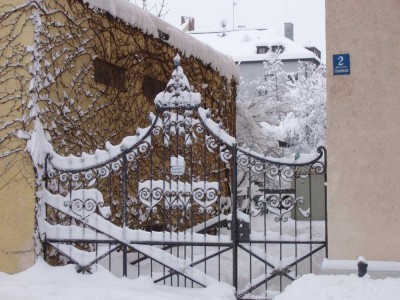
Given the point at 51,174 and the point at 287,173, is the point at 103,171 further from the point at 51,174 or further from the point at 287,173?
the point at 287,173

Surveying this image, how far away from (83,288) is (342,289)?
2889mm

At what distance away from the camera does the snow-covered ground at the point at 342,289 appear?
561 centimetres

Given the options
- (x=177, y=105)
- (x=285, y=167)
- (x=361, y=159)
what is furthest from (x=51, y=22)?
(x=361, y=159)

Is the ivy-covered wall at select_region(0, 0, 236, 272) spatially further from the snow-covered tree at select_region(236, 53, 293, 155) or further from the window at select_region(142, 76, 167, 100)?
the snow-covered tree at select_region(236, 53, 293, 155)

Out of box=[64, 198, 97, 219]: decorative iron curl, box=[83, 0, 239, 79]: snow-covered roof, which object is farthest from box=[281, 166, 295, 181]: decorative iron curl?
box=[83, 0, 239, 79]: snow-covered roof

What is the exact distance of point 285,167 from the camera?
7.50 metres

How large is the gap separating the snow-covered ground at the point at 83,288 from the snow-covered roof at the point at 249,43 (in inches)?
1555

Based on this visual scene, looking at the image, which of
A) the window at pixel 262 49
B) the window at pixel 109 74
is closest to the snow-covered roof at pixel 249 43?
the window at pixel 262 49

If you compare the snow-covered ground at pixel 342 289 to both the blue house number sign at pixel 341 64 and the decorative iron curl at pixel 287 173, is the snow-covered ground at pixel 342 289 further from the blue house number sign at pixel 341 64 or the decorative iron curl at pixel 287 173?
the blue house number sign at pixel 341 64

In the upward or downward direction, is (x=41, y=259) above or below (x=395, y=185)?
below

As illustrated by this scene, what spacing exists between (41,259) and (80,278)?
549mm

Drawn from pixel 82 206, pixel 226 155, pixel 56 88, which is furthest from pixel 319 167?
pixel 56 88

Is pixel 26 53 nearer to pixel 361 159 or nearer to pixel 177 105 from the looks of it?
pixel 177 105

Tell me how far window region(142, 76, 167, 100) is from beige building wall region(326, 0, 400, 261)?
4441 millimetres
